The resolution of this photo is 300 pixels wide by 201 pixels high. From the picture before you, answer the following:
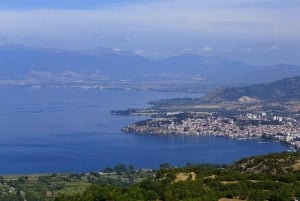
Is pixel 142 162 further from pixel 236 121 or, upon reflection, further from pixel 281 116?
pixel 281 116

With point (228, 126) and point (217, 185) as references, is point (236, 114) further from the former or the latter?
point (217, 185)

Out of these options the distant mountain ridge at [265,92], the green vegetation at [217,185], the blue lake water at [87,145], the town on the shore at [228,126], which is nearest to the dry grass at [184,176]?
the green vegetation at [217,185]

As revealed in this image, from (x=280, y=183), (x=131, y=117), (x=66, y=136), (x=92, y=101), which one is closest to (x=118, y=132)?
(x=66, y=136)

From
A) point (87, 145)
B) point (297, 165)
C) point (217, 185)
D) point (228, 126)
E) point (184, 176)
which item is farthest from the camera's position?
point (228, 126)

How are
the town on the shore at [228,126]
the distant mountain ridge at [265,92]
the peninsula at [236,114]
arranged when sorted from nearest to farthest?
the town on the shore at [228,126], the peninsula at [236,114], the distant mountain ridge at [265,92]

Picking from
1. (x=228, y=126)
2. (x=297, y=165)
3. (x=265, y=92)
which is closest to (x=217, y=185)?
(x=297, y=165)

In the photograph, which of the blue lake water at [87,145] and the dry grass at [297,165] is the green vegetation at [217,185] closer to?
the dry grass at [297,165]
